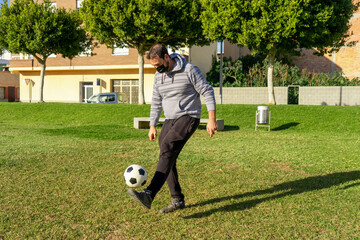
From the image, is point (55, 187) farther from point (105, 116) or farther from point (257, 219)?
point (105, 116)

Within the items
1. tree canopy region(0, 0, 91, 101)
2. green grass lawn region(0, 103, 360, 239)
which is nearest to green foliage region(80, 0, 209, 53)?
tree canopy region(0, 0, 91, 101)

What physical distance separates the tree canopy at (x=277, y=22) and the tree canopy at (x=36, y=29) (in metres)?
9.64

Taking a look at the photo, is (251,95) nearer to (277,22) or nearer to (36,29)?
(277,22)

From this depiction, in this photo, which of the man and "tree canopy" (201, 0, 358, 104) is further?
"tree canopy" (201, 0, 358, 104)

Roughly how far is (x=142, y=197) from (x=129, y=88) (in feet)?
95.2

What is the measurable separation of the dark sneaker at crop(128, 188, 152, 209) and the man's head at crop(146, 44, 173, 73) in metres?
1.28

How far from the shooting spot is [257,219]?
3.54 m

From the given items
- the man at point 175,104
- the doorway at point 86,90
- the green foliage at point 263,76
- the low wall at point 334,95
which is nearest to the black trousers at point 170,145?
the man at point 175,104

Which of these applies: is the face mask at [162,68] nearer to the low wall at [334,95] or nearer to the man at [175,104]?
the man at [175,104]

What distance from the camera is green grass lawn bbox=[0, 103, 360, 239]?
3.27 m

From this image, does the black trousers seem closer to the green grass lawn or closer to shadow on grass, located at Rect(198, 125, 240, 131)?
the green grass lawn

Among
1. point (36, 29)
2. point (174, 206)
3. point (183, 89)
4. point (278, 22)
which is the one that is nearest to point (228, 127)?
point (278, 22)

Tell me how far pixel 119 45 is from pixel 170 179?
17.4 m

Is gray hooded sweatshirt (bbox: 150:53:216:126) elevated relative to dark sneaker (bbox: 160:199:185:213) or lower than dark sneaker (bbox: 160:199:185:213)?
elevated
